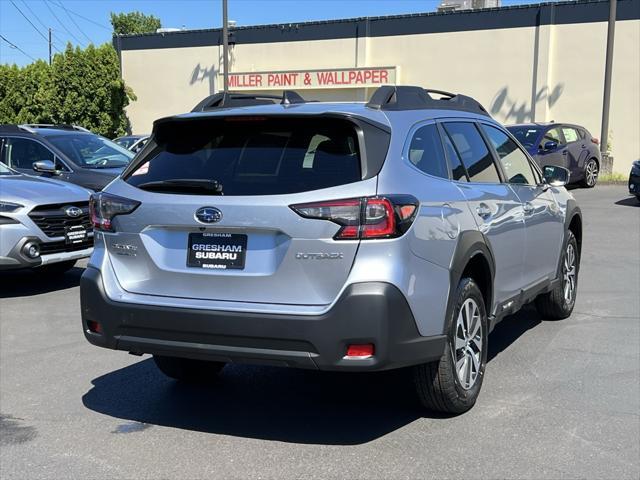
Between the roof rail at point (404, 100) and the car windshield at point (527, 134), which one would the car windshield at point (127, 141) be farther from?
the roof rail at point (404, 100)

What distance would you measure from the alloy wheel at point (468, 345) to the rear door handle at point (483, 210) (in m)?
0.56

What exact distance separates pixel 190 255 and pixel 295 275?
62cm

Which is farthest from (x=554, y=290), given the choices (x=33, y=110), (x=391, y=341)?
(x=33, y=110)

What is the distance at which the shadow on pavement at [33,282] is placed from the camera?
28.3 ft

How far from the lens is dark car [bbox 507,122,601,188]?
1730cm

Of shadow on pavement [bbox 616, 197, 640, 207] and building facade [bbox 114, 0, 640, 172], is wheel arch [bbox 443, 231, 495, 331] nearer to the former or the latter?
shadow on pavement [bbox 616, 197, 640, 207]

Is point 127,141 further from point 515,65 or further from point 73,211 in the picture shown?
point 73,211

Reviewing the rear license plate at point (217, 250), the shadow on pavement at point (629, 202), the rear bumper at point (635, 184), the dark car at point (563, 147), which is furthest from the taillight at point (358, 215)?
the dark car at point (563, 147)

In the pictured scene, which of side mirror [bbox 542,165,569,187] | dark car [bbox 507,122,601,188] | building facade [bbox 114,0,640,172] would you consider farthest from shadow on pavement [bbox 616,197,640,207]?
building facade [bbox 114,0,640,172]

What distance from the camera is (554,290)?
21.9 ft

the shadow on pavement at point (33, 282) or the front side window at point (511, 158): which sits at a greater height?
the front side window at point (511, 158)

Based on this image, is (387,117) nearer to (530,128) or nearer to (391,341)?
(391,341)

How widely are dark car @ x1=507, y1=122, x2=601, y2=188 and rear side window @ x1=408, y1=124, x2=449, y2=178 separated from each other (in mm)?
12451

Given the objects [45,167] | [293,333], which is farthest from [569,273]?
[45,167]
